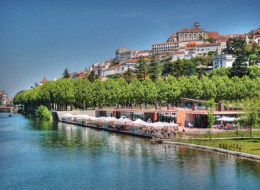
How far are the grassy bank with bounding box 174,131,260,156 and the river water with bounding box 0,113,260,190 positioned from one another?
8.88 feet

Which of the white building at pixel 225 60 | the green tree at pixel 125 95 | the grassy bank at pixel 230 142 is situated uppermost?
the white building at pixel 225 60

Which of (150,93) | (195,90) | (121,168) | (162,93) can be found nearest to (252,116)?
(121,168)

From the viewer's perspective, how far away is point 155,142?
53.1 m

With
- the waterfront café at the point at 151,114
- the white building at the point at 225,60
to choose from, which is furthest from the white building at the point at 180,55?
the waterfront café at the point at 151,114

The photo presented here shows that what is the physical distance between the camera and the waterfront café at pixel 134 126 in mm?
57719

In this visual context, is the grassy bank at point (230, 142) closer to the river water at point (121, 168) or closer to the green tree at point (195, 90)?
the river water at point (121, 168)

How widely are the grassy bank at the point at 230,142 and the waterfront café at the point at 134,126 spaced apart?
4.43 metres

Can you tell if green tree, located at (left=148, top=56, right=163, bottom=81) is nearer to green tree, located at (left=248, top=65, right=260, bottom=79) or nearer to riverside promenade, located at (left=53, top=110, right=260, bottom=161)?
green tree, located at (left=248, top=65, right=260, bottom=79)

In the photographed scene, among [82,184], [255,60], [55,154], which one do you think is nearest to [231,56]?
[255,60]

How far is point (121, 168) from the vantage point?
126 feet

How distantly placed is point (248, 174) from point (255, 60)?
376 ft

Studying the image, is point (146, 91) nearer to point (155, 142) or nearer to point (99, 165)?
point (155, 142)

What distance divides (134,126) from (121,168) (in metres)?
28.1

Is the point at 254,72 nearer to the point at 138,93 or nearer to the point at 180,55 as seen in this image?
the point at 138,93
